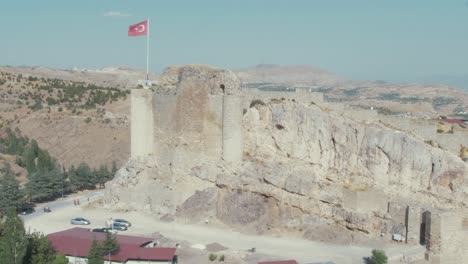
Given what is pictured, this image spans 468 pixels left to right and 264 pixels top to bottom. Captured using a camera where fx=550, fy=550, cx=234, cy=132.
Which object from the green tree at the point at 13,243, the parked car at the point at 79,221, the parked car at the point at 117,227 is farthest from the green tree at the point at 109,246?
the parked car at the point at 79,221

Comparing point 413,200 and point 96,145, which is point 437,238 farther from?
point 96,145

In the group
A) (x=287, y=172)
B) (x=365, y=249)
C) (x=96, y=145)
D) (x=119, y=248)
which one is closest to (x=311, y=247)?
(x=365, y=249)

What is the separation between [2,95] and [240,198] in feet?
215

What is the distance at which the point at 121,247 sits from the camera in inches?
1167

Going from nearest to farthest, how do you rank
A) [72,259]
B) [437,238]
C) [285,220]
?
[72,259], [437,238], [285,220]

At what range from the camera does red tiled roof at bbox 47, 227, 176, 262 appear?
94.3 ft

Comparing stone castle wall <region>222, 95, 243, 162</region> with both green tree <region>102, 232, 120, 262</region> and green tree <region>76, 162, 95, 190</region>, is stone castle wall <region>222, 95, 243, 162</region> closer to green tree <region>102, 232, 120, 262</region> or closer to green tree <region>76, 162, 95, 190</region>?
green tree <region>102, 232, 120, 262</region>

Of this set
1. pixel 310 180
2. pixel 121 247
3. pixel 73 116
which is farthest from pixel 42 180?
pixel 73 116

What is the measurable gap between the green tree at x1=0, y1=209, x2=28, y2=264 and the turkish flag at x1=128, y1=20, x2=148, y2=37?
20.8m

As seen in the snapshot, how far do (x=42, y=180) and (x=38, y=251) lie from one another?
20.4 metres

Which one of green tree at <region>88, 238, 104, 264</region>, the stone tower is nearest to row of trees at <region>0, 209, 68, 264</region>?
green tree at <region>88, 238, 104, 264</region>

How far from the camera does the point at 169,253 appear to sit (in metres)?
29.3

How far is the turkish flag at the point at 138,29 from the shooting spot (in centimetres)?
4097

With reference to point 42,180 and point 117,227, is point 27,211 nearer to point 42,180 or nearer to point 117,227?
point 42,180
